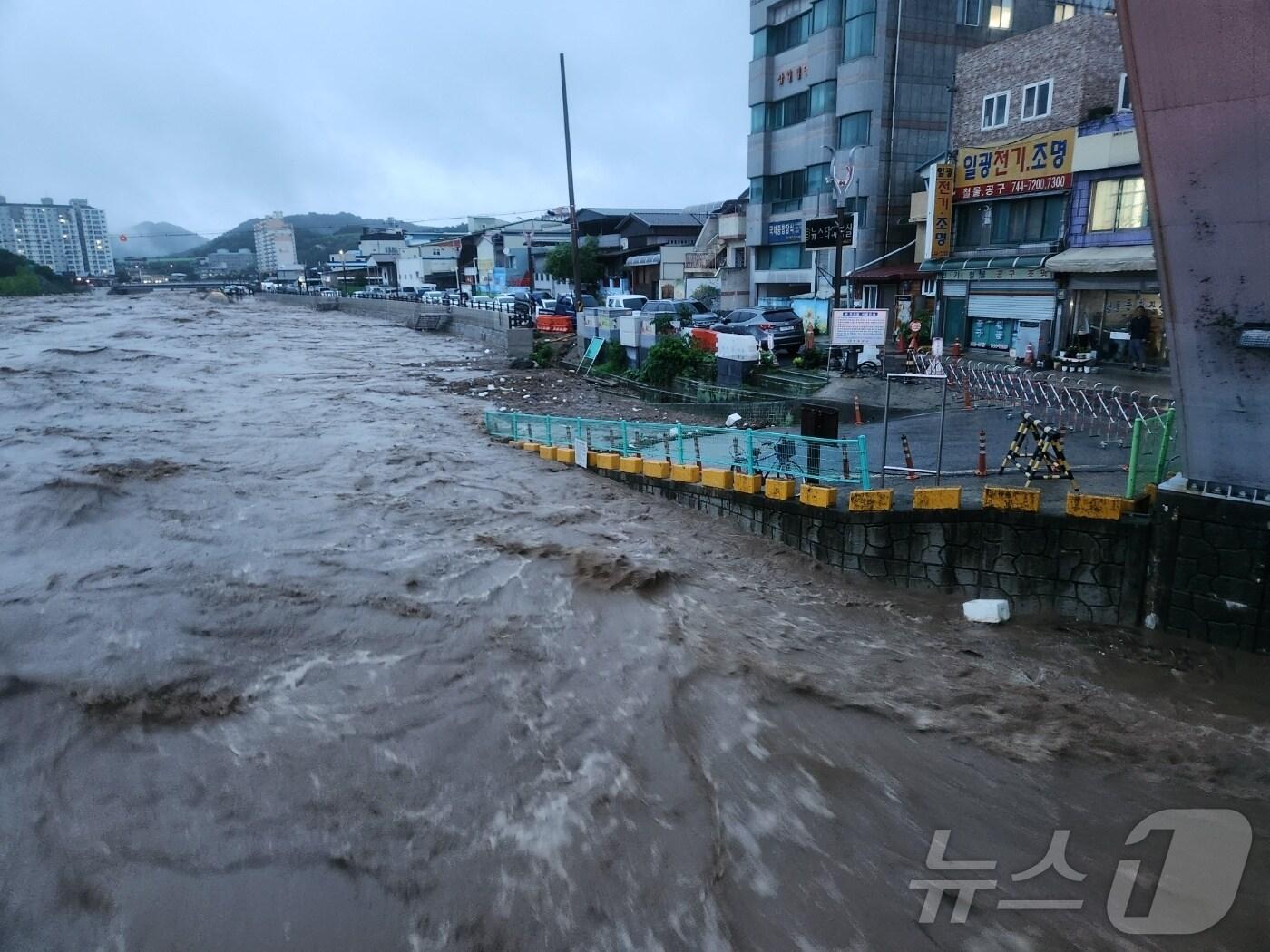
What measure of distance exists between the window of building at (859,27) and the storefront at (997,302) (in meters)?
11.6

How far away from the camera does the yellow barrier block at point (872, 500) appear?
35.9ft

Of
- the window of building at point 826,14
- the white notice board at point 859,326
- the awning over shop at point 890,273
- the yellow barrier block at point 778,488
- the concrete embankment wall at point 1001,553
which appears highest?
the window of building at point 826,14

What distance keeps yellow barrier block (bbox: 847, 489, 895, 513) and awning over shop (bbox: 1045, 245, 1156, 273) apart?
41.4 ft

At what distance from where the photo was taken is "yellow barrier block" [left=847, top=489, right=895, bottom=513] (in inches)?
430

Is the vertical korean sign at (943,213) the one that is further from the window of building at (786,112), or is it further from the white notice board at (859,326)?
the white notice board at (859,326)

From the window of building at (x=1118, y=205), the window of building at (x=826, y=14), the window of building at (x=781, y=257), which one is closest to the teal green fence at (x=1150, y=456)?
the window of building at (x=1118, y=205)

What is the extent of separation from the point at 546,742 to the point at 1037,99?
923 inches

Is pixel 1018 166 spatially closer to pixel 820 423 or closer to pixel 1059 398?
pixel 1059 398

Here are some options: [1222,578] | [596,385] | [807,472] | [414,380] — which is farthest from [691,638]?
[414,380]

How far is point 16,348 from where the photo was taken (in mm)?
36938

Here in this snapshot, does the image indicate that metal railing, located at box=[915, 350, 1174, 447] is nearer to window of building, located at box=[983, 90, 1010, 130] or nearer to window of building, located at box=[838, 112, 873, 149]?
window of building, located at box=[983, 90, 1010, 130]

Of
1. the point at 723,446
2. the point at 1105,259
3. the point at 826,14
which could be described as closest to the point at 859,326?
the point at 723,446

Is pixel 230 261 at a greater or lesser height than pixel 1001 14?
lesser

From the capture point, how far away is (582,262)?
169 ft
